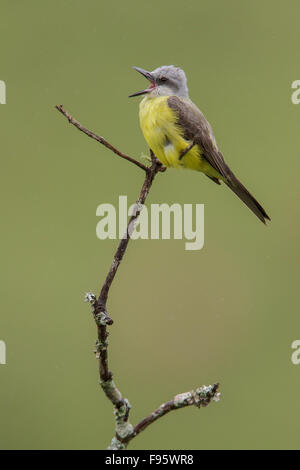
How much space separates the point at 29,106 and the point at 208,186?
76.0 inches

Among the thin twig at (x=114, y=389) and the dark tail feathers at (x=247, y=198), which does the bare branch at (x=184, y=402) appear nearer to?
the thin twig at (x=114, y=389)

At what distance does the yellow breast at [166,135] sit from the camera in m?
3.29

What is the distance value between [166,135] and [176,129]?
0.16 ft

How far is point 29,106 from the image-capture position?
728cm

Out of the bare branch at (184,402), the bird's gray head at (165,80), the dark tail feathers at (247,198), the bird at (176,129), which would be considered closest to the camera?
the bare branch at (184,402)

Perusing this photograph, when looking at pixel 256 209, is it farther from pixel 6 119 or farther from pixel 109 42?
pixel 109 42

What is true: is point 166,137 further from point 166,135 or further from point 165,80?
point 165,80

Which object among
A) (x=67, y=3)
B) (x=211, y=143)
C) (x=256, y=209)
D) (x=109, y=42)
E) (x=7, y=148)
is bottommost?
(x=256, y=209)

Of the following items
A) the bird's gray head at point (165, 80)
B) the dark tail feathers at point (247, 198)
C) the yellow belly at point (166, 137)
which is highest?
the bird's gray head at point (165, 80)

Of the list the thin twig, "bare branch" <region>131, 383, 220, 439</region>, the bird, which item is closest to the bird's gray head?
the bird

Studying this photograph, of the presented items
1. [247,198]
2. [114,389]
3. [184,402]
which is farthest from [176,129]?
[184,402]

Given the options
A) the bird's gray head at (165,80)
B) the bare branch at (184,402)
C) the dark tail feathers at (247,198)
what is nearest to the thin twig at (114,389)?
the bare branch at (184,402)

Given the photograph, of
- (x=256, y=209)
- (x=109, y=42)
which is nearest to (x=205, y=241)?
(x=109, y=42)

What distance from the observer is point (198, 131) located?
11.1 feet
